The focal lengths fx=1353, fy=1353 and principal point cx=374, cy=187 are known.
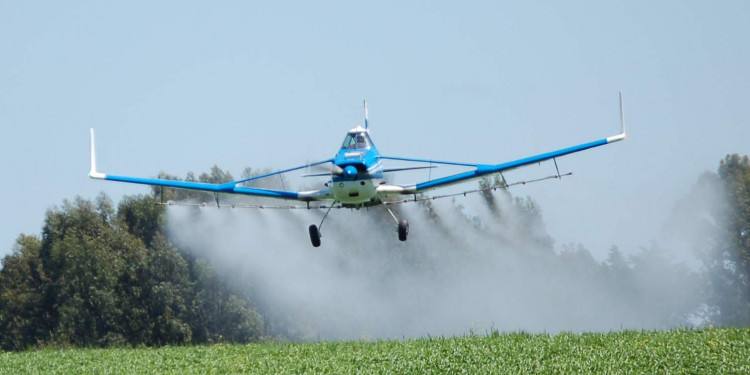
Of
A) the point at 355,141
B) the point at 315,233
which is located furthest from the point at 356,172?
the point at 315,233

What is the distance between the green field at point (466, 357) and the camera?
3266cm

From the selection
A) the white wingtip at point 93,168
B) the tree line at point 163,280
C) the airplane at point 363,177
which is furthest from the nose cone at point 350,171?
the tree line at point 163,280

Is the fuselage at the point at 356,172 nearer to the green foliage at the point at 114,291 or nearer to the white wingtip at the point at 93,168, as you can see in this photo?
the white wingtip at the point at 93,168

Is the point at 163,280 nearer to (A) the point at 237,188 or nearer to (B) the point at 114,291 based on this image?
(B) the point at 114,291

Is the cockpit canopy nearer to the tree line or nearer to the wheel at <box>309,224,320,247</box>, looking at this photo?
the wheel at <box>309,224,320,247</box>

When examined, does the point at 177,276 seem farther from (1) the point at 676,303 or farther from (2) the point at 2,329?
Result: (1) the point at 676,303

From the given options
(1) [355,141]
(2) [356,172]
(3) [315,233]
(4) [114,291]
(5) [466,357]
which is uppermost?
(1) [355,141]

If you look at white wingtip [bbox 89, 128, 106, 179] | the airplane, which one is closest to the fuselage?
the airplane

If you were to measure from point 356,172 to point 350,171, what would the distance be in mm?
199

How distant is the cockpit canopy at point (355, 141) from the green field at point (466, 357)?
5.80 metres

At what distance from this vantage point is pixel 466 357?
3459 cm

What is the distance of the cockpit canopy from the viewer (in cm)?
4016

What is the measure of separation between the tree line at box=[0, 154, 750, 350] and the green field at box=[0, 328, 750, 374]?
135ft

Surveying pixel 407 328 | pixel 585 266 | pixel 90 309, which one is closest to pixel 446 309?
pixel 407 328
